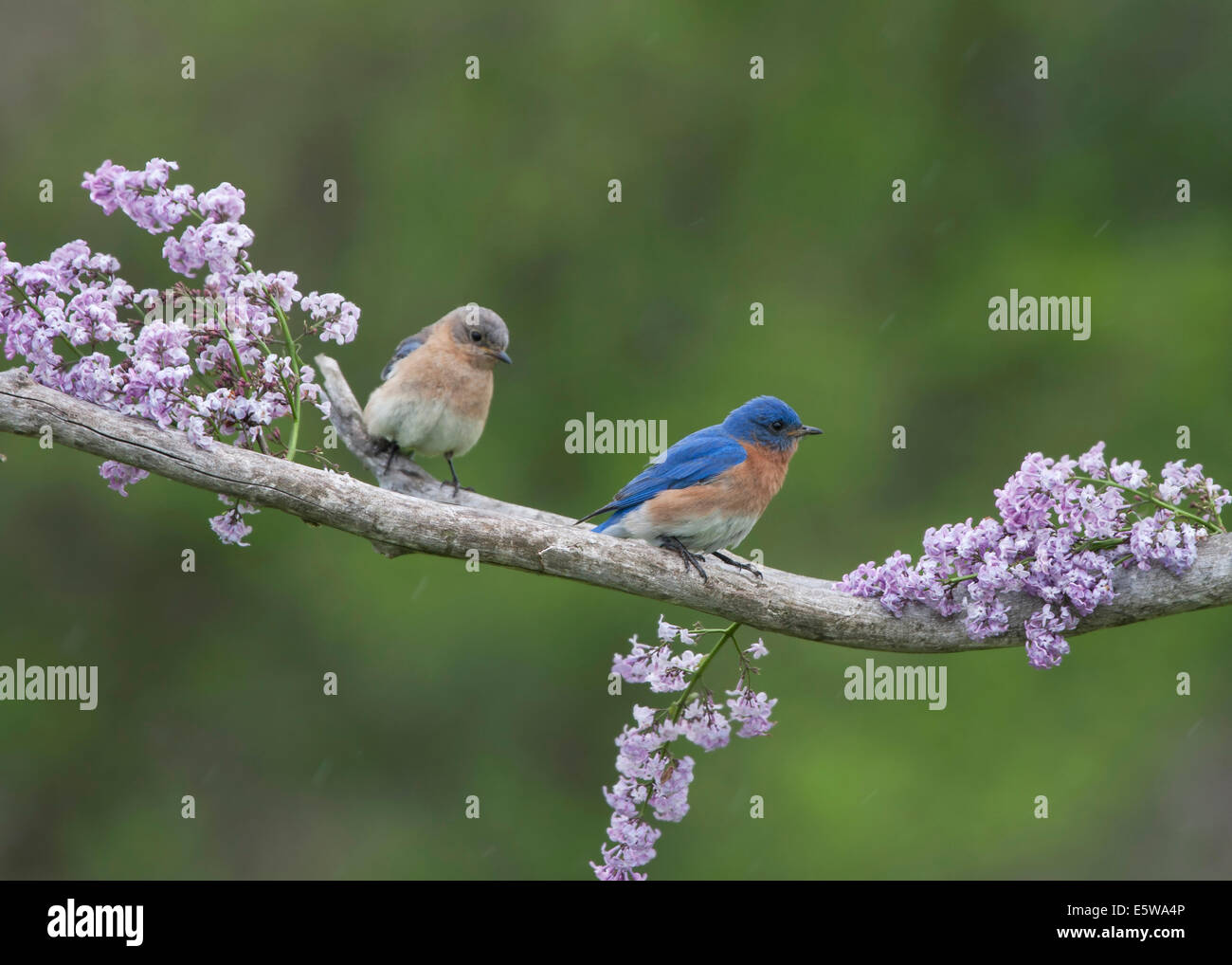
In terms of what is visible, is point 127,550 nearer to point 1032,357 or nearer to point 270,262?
point 270,262

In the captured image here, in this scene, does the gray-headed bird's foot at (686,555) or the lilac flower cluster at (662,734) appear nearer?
the lilac flower cluster at (662,734)

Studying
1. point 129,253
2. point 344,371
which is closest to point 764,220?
point 344,371

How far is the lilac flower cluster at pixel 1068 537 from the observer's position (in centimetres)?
466

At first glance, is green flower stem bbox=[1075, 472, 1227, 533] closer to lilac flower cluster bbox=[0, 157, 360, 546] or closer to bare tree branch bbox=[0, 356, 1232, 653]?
bare tree branch bbox=[0, 356, 1232, 653]

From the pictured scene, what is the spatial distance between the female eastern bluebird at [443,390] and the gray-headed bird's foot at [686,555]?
1891 millimetres

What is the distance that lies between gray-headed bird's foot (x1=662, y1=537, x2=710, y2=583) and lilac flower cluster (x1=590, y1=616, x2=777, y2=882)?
0.35 metres

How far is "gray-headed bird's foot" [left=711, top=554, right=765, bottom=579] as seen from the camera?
542cm

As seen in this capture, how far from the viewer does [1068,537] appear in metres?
4.73

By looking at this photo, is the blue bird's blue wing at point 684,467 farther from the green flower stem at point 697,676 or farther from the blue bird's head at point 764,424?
the green flower stem at point 697,676

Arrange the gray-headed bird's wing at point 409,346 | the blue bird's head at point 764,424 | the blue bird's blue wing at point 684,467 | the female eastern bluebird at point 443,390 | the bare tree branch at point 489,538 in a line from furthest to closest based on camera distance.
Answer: the gray-headed bird's wing at point 409,346, the female eastern bluebird at point 443,390, the blue bird's head at point 764,424, the blue bird's blue wing at point 684,467, the bare tree branch at point 489,538

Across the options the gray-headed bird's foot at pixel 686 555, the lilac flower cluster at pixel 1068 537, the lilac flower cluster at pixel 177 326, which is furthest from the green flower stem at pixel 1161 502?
the lilac flower cluster at pixel 177 326

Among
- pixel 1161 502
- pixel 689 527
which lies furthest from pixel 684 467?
pixel 1161 502

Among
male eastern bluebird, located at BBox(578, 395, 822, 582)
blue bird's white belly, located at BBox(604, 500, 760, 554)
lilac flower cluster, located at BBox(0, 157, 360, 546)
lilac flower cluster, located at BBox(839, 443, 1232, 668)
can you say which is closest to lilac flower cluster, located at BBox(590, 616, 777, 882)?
male eastern bluebird, located at BBox(578, 395, 822, 582)

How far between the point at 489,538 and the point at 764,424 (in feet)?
4.52
